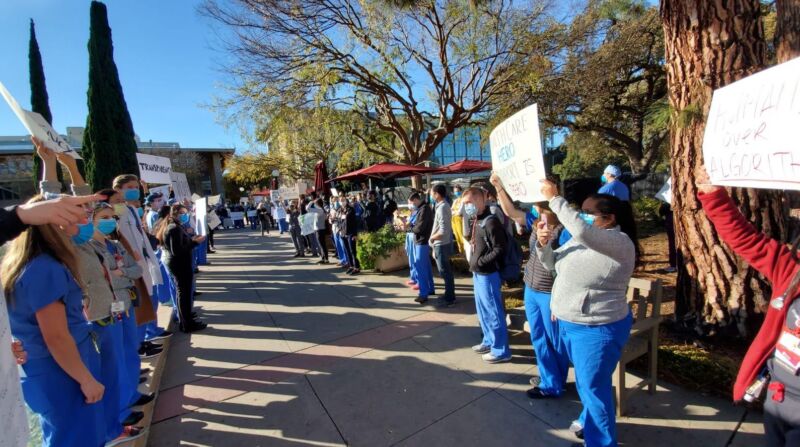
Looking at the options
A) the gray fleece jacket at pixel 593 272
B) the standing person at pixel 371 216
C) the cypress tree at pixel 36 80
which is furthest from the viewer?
the cypress tree at pixel 36 80

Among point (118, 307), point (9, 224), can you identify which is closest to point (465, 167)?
point (118, 307)

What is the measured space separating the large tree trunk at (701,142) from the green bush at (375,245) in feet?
17.1

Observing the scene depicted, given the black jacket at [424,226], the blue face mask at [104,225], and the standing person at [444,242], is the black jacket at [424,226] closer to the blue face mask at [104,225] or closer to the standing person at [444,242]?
the standing person at [444,242]

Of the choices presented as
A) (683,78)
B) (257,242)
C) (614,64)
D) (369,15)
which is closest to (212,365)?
(683,78)

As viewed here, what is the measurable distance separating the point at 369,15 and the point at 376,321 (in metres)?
8.09

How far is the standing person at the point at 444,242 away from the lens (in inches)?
213

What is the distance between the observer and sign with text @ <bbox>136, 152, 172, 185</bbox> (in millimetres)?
6289

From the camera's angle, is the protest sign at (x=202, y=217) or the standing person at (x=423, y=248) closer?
the protest sign at (x=202, y=217)

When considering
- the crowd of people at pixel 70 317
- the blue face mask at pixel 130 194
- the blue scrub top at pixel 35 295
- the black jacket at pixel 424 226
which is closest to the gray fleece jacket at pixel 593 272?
the crowd of people at pixel 70 317

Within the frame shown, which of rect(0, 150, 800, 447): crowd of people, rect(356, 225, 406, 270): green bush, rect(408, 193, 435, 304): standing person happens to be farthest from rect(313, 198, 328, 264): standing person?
rect(0, 150, 800, 447): crowd of people

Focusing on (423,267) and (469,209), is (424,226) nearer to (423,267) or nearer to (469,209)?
(423,267)

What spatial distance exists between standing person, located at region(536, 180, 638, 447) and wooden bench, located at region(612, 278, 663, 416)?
2.13ft

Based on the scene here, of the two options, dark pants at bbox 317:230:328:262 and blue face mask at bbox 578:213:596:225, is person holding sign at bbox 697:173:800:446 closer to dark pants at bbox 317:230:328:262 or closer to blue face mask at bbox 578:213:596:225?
blue face mask at bbox 578:213:596:225

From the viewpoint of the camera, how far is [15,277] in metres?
1.80
